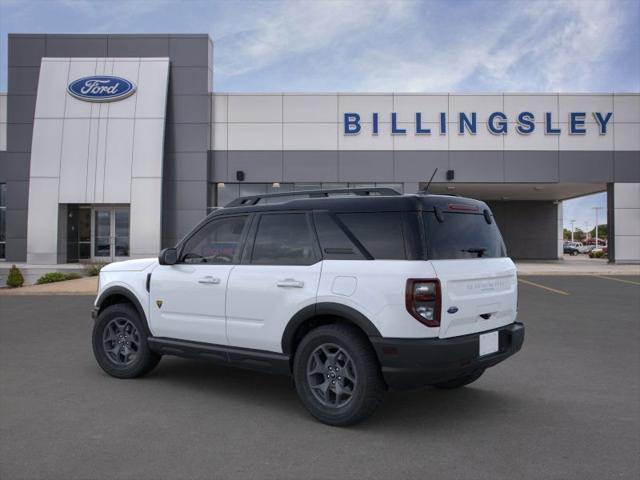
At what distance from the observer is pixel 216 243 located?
5277 mm

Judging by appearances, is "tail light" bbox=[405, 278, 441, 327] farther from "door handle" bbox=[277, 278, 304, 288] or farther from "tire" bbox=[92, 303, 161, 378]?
"tire" bbox=[92, 303, 161, 378]

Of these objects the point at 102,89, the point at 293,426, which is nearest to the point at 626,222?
the point at 102,89

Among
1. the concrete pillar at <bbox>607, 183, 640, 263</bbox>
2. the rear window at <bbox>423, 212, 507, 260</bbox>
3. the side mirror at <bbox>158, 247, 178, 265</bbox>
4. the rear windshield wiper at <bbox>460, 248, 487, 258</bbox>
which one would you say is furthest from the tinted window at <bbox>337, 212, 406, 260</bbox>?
the concrete pillar at <bbox>607, 183, 640, 263</bbox>

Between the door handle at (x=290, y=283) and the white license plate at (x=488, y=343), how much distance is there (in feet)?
4.80

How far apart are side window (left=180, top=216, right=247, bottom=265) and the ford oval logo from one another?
21952 millimetres

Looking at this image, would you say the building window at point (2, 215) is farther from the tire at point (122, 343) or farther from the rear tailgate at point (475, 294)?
the rear tailgate at point (475, 294)

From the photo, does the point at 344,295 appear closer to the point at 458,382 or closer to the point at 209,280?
the point at 209,280

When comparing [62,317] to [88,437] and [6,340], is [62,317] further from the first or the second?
[88,437]

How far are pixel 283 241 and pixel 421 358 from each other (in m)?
1.55

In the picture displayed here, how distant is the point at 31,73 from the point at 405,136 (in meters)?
17.7

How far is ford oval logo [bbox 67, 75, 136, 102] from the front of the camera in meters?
25.0

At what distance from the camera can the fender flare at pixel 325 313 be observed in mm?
4077

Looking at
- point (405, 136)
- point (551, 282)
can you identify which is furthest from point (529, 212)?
point (551, 282)

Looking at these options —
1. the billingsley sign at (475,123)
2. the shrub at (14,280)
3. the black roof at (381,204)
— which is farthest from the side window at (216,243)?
the billingsley sign at (475,123)
